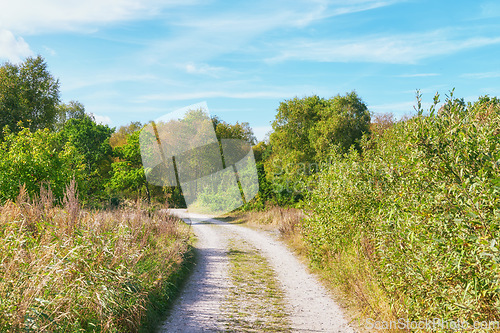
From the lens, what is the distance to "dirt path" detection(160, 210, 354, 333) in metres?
5.56

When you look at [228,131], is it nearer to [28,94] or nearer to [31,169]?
[28,94]

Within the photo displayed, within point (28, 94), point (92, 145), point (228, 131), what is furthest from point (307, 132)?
point (28, 94)

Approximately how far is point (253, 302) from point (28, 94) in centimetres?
3140

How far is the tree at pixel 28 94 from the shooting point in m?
27.9

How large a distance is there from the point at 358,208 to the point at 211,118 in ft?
103

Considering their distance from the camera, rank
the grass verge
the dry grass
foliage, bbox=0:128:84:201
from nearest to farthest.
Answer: the dry grass
the grass verge
foliage, bbox=0:128:84:201

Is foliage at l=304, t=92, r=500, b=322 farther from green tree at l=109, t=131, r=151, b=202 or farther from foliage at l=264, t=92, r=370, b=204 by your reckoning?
green tree at l=109, t=131, r=151, b=202

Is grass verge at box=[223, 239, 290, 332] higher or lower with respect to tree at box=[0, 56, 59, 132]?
lower

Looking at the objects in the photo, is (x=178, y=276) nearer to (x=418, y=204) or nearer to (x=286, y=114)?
(x=418, y=204)

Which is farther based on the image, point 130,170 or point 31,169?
point 130,170

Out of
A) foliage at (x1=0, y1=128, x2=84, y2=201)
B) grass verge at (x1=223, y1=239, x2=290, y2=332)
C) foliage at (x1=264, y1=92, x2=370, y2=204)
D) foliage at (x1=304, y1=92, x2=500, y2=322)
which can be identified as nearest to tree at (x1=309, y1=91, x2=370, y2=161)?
foliage at (x1=264, y1=92, x2=370, y2=204)

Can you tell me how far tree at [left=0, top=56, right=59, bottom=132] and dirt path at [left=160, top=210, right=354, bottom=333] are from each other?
25.3 metres

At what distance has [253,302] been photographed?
668cm

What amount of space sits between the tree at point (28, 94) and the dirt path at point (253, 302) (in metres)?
25.3
